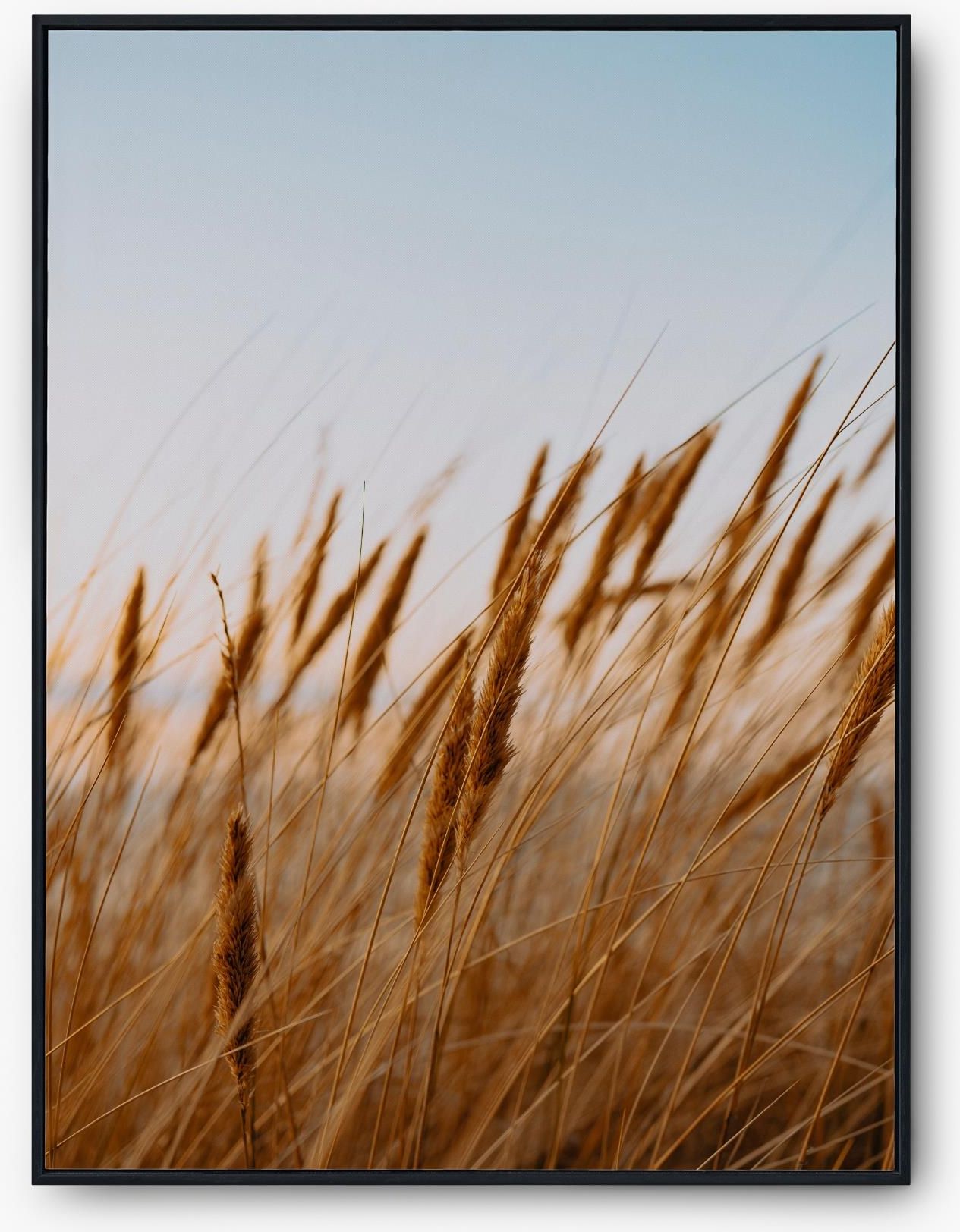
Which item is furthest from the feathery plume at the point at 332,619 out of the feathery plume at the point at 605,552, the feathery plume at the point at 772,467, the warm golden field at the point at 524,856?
the feathery plume at the point at 772,467

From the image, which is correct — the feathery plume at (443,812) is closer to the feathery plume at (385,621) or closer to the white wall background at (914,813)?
the feathery plume at (385,621)

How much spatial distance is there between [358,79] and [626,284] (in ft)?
1.24

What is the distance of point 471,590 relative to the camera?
1323mm

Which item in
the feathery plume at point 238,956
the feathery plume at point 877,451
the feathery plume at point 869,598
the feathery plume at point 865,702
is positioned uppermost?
the feathery plume at point 877,451

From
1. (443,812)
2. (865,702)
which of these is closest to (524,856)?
(443,812)

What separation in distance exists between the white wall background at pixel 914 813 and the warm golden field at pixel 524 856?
2.0 inches

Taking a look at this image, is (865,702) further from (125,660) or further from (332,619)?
(125,660)

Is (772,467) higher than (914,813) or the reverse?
higher

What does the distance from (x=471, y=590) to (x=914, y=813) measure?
55cm

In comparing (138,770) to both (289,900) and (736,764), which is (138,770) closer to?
(289,900)

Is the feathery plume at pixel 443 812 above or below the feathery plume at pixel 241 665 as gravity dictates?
below

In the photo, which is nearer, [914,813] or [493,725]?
[493,725]

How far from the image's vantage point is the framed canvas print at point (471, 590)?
1.31 meters

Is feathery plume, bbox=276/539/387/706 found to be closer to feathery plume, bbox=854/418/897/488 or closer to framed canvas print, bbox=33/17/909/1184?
framed canvas print, bbox=33/17/909/1184
